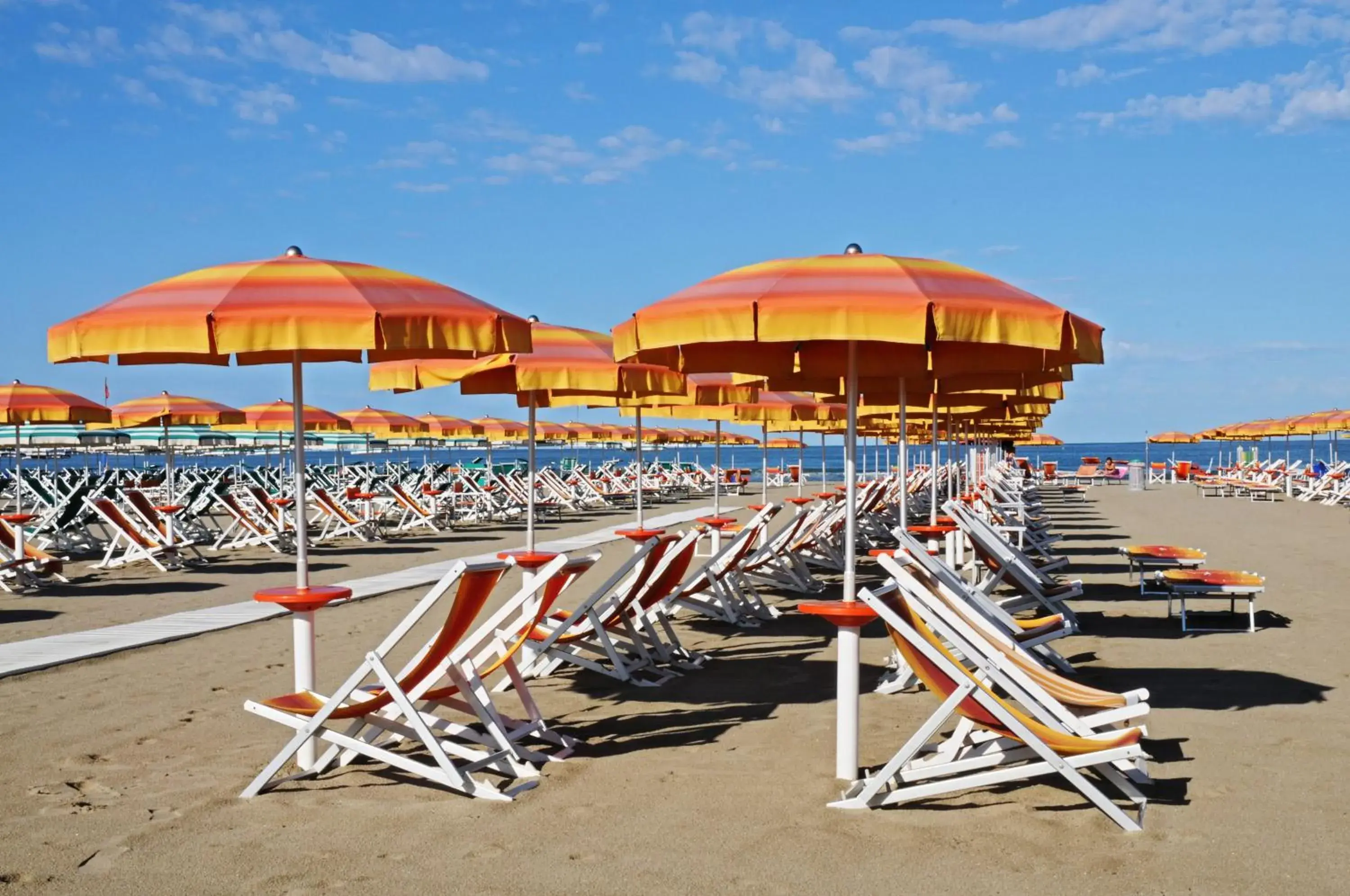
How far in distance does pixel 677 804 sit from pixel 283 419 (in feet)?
47.7

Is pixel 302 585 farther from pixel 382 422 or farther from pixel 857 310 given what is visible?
pixel 382 422

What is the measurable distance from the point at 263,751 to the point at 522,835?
1619 millimetres

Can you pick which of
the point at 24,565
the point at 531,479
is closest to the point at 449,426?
the point at 24,565

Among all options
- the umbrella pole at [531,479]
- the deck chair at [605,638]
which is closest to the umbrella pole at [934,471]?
the deck chair at [605,638]

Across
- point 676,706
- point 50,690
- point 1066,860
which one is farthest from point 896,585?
point 50,690

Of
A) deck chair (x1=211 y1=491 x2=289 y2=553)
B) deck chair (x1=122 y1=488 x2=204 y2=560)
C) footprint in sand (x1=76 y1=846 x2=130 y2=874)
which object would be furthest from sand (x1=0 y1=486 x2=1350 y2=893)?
deck chair (x1=211 y1=491 x2=289 y2=553)

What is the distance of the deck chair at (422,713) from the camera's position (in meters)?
4.27

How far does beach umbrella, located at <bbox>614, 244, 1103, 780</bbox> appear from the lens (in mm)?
4332

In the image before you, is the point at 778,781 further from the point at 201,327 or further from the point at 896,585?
the point at 201,327

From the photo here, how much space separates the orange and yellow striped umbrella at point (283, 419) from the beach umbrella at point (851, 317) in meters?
12.7

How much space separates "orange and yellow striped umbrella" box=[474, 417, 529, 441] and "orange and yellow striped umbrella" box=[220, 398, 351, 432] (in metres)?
4.51

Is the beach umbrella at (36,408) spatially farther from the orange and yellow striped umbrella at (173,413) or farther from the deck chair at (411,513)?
the deck chair at (411,513)

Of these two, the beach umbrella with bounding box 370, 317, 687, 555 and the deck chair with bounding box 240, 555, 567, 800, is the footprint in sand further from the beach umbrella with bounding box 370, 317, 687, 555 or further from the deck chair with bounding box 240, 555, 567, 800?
the beach umbrella with bounding box 370, 317, 687, 555

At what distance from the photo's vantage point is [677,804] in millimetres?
4258
